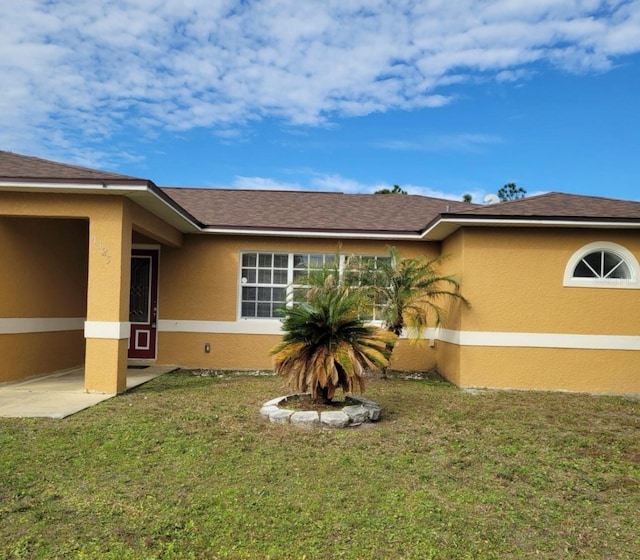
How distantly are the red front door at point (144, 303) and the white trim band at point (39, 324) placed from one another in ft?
3.81

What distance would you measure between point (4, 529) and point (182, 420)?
2935 millimetres

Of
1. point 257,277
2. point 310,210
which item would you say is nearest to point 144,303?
point 257,277

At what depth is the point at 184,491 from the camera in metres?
4.22

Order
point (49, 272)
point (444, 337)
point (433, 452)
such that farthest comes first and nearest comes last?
point (444, 337)
point (49, 272)
point (433, 452)

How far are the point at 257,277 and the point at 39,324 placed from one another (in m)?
4.40

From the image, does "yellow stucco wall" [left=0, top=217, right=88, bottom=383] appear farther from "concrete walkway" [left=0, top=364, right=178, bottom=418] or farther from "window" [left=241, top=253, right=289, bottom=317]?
"window" [left=241, top=253, right=289, bottom=317]

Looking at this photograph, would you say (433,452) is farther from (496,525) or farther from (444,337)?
(444,337)

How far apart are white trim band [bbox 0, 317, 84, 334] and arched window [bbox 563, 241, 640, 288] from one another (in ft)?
31.1

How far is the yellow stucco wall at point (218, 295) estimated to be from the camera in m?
11.5

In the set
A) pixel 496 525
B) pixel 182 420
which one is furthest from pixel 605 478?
pixel 182 420

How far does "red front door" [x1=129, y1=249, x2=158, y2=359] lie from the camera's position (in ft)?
38.4

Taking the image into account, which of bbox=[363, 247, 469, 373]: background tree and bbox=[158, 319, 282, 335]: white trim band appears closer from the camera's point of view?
bbox=[363, 247, 469, 373]: background tree

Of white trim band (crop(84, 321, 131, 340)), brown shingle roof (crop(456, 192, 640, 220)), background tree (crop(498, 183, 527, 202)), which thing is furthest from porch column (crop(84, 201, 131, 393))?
background tree (crop(498, 183, 527, 202))

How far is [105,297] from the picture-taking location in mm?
8000
